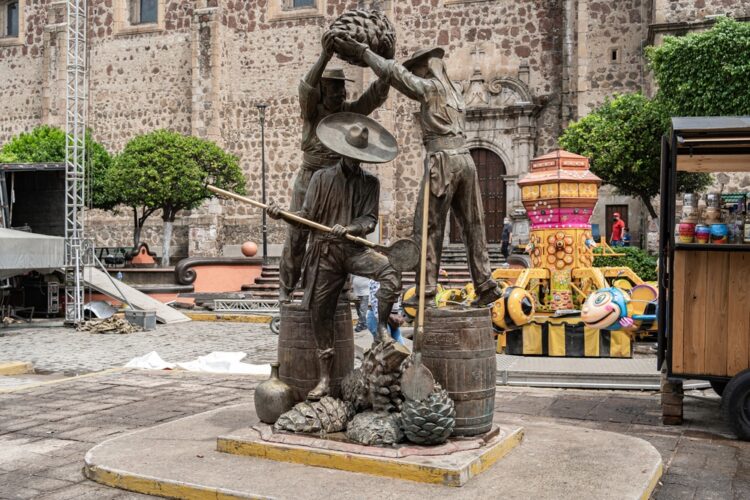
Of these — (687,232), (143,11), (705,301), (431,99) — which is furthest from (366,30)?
(143,11)

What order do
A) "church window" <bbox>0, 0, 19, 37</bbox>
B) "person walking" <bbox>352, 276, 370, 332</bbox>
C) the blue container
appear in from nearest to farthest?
1. the blue container
2. "person walking" <bbox>352, 276, 370, 332</bbox>
3. "church window" <bbox>0, 0, 19, 37</bbox>

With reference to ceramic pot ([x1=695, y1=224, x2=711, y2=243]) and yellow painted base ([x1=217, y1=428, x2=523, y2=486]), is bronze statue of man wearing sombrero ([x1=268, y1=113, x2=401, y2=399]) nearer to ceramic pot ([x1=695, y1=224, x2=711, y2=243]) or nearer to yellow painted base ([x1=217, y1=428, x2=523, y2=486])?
yellow painted base ([x1=217, y1=428, x2=523, y2=486])

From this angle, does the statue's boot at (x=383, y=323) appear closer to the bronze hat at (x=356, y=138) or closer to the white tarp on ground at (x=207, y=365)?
the bronze hat at (x=356, y=138)

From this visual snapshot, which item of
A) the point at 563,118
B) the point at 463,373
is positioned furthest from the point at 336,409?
the point at 563,118

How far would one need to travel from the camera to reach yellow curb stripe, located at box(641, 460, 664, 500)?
165 inches

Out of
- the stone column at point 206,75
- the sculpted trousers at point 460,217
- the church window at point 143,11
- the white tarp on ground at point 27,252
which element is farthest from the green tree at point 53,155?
the sculpted trousers at point 460,217

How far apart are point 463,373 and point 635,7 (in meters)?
21.2

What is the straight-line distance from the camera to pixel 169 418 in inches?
256

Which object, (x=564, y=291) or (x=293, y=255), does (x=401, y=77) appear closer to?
(x=293, y=255)

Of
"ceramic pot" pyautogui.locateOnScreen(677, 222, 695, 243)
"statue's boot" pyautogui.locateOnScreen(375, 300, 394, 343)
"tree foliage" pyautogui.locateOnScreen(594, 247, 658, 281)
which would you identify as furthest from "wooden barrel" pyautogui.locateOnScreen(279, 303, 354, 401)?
"tree foliage" pyautogui.locateOnScreen(594, 247, 658, 281)

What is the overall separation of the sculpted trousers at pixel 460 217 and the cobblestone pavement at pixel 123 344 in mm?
5653

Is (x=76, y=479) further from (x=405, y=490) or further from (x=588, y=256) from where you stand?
(x=588, y=256)

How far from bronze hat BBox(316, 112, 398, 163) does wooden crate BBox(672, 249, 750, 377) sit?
2554 mm

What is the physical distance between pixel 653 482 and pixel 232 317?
1272cm
